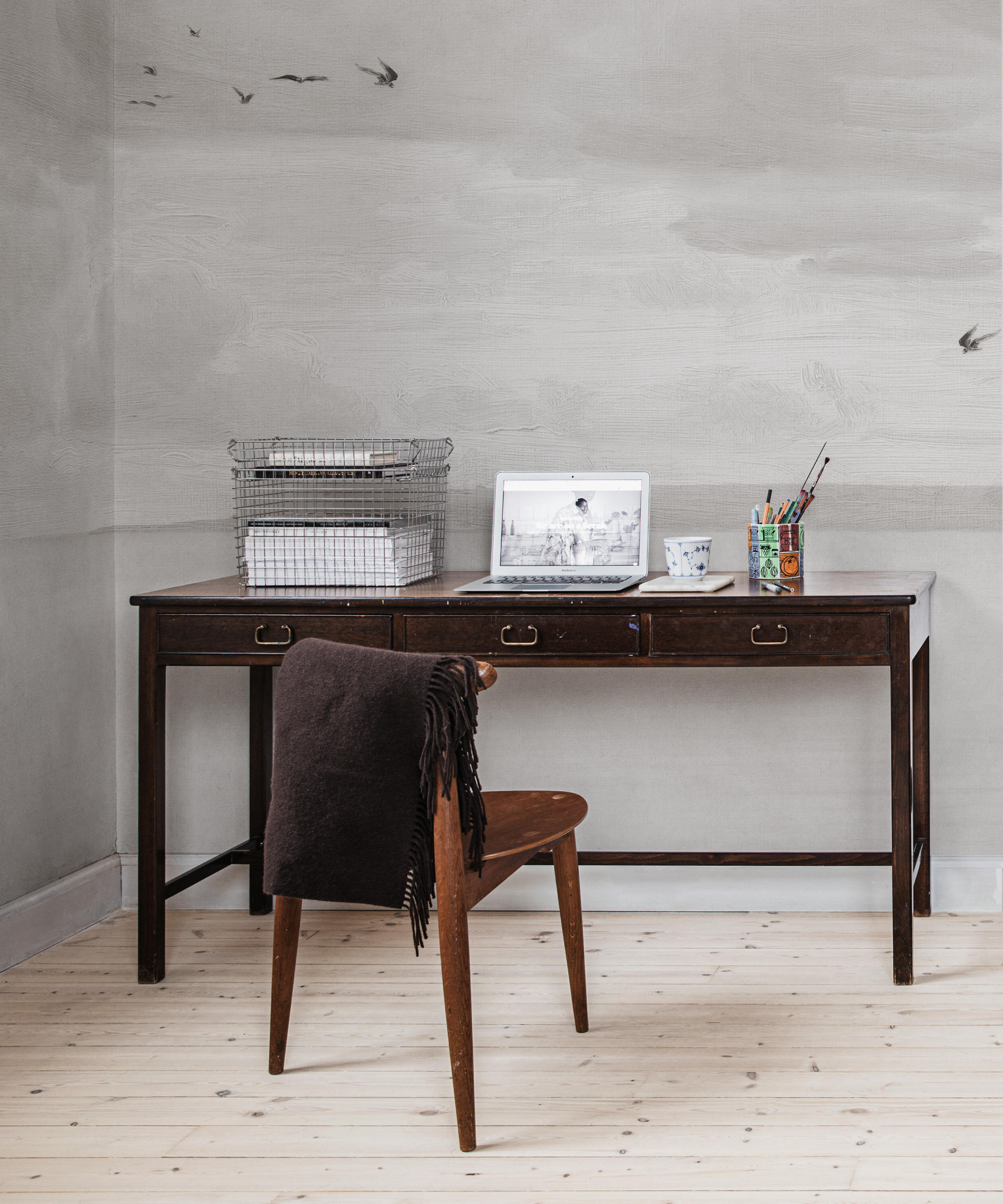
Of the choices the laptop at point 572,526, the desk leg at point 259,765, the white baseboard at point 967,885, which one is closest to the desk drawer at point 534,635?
the laptop at point 572,526

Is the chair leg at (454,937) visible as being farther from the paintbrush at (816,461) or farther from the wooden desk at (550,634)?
the paintbrush at (816,461)

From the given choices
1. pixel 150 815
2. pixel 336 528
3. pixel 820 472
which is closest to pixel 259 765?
pixel 150 815

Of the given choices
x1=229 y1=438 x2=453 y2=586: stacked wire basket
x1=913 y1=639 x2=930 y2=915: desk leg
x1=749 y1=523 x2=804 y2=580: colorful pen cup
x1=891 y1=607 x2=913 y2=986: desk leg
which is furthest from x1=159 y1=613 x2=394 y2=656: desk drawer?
x1=913 y1=639 x2=930 y2=915: desk leg

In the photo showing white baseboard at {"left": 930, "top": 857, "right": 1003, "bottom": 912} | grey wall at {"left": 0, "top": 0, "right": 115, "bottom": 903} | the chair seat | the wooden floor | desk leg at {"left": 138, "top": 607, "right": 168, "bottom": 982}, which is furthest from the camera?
white baseboard at {"left": 930, "top": 857, "right": 1003, "bottom": 912}

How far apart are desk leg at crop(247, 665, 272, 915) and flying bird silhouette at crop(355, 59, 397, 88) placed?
1449 mm

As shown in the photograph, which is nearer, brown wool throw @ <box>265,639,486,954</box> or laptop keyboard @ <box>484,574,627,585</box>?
brown wool throw @ <box>265,639,486,954</box>

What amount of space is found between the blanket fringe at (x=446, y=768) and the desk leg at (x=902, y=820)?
0.96m

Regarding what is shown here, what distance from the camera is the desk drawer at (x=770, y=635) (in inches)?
89.4

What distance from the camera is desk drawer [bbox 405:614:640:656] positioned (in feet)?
7.61

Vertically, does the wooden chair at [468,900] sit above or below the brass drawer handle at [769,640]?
below

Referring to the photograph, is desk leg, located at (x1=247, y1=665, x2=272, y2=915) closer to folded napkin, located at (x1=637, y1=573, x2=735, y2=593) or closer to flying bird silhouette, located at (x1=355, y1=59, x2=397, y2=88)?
folded napkin, located at (x1=637, y1=573, x2=735, y2=593)

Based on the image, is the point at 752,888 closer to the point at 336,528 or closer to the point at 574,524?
the point at 574,524

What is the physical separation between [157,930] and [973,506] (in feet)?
6.82

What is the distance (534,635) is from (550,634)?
0.03 meters
